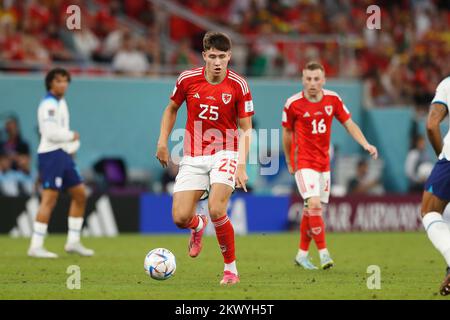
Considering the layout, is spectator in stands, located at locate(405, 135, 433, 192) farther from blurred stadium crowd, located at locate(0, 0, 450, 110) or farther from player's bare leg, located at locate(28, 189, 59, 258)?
player's bare leg, located at locate(28, 189, 59, 258)

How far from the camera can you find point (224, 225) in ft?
33.9

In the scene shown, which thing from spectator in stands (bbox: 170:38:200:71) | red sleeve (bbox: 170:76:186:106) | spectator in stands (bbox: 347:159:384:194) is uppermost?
spectator in stands (bbox: 170:38:200:71)

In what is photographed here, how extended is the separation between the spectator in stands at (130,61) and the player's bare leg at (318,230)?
33.7 feet

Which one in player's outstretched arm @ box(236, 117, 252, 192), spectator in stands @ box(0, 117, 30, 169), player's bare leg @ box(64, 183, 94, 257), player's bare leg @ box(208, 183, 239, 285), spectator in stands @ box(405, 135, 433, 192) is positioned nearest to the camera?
player's outstretched arm @ box(236, 117, 252, 192)

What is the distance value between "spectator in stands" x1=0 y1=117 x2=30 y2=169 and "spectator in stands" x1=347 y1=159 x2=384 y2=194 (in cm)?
745

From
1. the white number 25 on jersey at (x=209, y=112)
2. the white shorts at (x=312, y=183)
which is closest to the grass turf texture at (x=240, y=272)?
the white shorts at (x=312, y=183)

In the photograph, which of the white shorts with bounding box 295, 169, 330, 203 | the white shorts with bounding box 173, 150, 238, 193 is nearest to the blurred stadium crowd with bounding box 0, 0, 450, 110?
the white shorts with bounding box 295, 169, 330, 203

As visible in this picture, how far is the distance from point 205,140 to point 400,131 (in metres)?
14.9

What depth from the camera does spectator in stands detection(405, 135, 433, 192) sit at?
74.8ft

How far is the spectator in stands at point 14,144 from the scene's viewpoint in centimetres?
2033

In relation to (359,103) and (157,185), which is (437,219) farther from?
(359,103)

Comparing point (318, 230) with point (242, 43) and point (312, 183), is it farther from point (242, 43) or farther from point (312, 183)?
point (242, 43)

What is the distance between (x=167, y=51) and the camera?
75.5 feet

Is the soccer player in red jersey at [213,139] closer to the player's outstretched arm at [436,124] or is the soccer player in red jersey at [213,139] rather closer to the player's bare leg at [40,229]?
the player's outstretched arm at [436,124]
